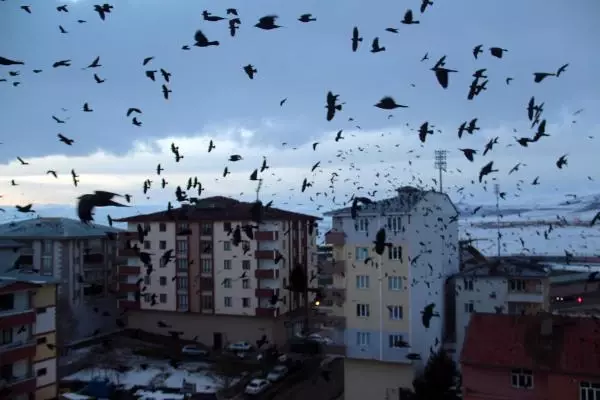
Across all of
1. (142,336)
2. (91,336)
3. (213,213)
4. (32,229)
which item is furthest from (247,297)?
(32,229)

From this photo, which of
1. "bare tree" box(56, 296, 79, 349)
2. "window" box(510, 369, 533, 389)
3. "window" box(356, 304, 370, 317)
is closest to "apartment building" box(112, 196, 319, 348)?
"bare tree" box(56, 296, 79, 349)

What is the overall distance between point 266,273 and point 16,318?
35.9 feet

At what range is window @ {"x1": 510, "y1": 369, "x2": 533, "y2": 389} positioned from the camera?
34.8 ft

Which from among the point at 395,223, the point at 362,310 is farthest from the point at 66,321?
the point at 395,223

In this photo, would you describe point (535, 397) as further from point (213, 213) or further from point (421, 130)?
point (213, 213)

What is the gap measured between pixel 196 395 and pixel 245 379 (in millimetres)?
2636

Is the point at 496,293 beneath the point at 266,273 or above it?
beneath

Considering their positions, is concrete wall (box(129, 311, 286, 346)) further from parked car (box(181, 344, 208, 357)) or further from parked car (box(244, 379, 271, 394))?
parked car (box(244, 379, 271, 394))

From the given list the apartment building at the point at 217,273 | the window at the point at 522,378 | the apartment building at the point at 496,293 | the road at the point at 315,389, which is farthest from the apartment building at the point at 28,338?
the apartment building at the point at 496,293

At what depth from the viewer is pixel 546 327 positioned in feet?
36.6

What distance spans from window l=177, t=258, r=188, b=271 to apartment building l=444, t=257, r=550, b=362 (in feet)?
34.2

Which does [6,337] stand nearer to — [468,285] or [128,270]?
[468,285]

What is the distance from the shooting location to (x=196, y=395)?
1550 centimetres

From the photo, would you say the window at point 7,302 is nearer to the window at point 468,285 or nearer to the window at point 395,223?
the window at point 395,223
